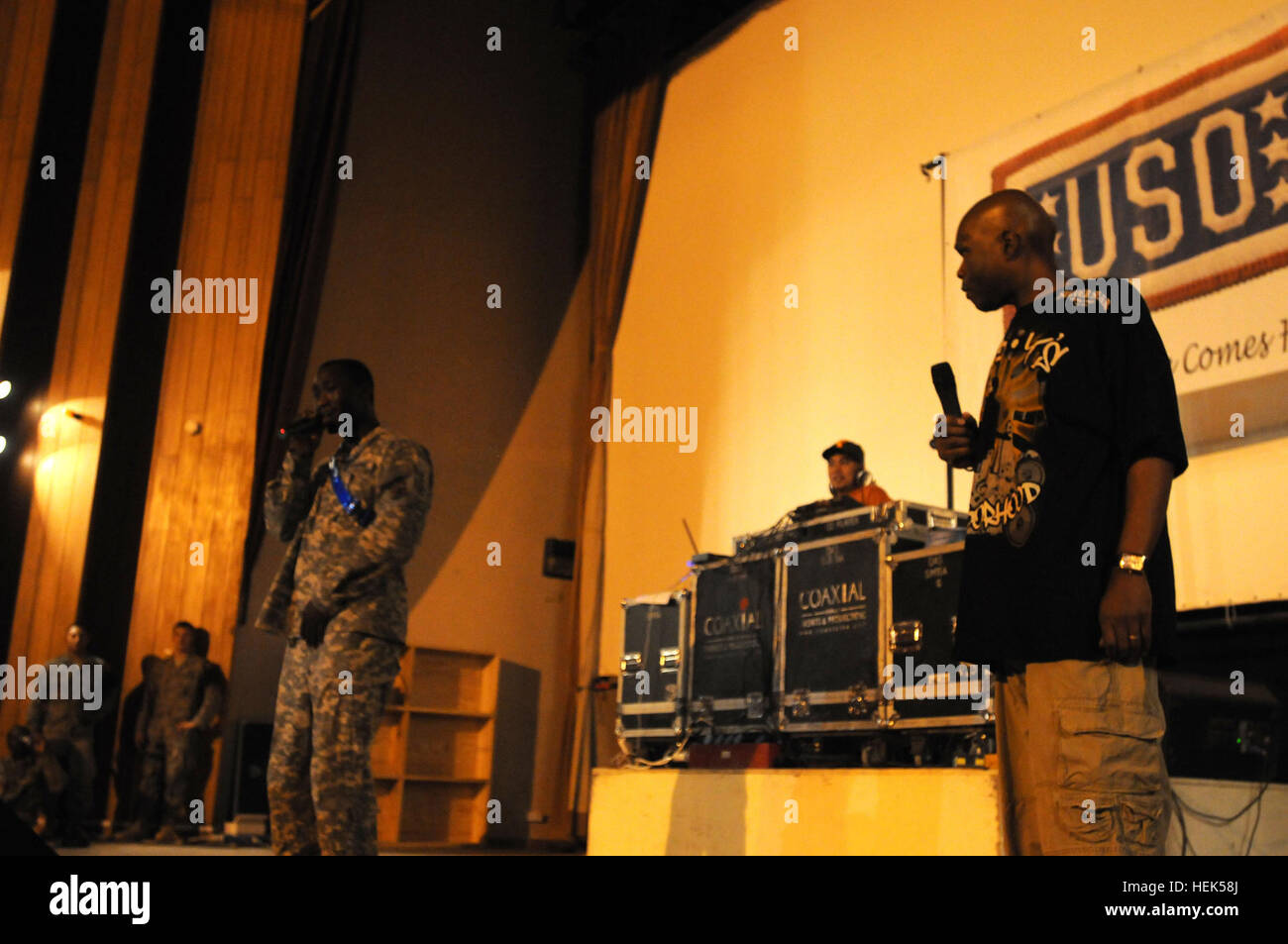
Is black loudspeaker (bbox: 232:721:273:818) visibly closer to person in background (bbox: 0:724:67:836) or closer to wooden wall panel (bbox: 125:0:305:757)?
wooden wall panel (bbox: 125:0:305:757)

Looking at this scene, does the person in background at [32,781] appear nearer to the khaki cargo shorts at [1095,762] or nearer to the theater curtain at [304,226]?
the theater curtain at [304,226]

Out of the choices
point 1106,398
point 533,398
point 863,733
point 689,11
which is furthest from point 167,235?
point 1106,398

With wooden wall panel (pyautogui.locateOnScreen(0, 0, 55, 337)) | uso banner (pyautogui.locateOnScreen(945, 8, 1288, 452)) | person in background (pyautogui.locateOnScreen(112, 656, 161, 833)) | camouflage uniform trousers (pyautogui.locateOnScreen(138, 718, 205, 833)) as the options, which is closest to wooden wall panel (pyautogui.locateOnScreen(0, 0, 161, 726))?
wooden wall panel (pyautogui.locateOnScreen(0, 0, 55, 337))

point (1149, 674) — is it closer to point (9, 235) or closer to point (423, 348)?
point (423, 348)

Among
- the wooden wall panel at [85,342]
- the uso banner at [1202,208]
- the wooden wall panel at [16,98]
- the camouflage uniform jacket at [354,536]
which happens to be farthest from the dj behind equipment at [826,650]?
the wooden wall panel at [16,98]

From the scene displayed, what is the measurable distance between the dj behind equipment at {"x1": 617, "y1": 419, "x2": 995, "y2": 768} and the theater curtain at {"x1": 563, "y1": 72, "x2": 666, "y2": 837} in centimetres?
274

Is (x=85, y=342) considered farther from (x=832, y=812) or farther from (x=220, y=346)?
(x=832, y=812)

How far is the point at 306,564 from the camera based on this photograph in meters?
2.96

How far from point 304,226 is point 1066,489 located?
674 cm

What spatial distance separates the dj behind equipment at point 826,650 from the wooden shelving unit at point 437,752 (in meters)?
2.49

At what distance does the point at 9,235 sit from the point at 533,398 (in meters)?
3.52

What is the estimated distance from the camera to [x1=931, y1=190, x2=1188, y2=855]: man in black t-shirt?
1.59m

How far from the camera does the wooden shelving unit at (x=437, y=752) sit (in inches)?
270
